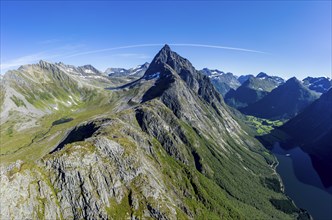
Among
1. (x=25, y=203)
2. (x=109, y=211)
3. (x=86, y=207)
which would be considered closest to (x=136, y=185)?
(x=109, y=211)

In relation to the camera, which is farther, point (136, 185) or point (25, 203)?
point (136, 185)

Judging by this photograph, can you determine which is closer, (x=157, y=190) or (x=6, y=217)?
(x=6, y=217)

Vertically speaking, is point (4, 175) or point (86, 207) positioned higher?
point (4, 175)

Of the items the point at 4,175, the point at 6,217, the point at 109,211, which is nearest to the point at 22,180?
the point at 4,175

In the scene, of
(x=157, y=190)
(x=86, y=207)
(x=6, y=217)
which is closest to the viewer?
(x=6, y=217)

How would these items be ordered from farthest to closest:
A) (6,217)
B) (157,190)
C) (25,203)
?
(157,190) < (25,203) < (6,217)

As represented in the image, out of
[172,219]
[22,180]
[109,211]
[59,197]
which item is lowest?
[172,219]

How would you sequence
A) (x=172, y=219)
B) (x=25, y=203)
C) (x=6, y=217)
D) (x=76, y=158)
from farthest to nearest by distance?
(x=172, y=219) < (x=76, y=158) < (x=25, y=203) < (x=6, y=217)

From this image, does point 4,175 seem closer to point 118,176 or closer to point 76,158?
point 76,158

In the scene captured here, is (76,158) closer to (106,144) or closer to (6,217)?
(106,144)
